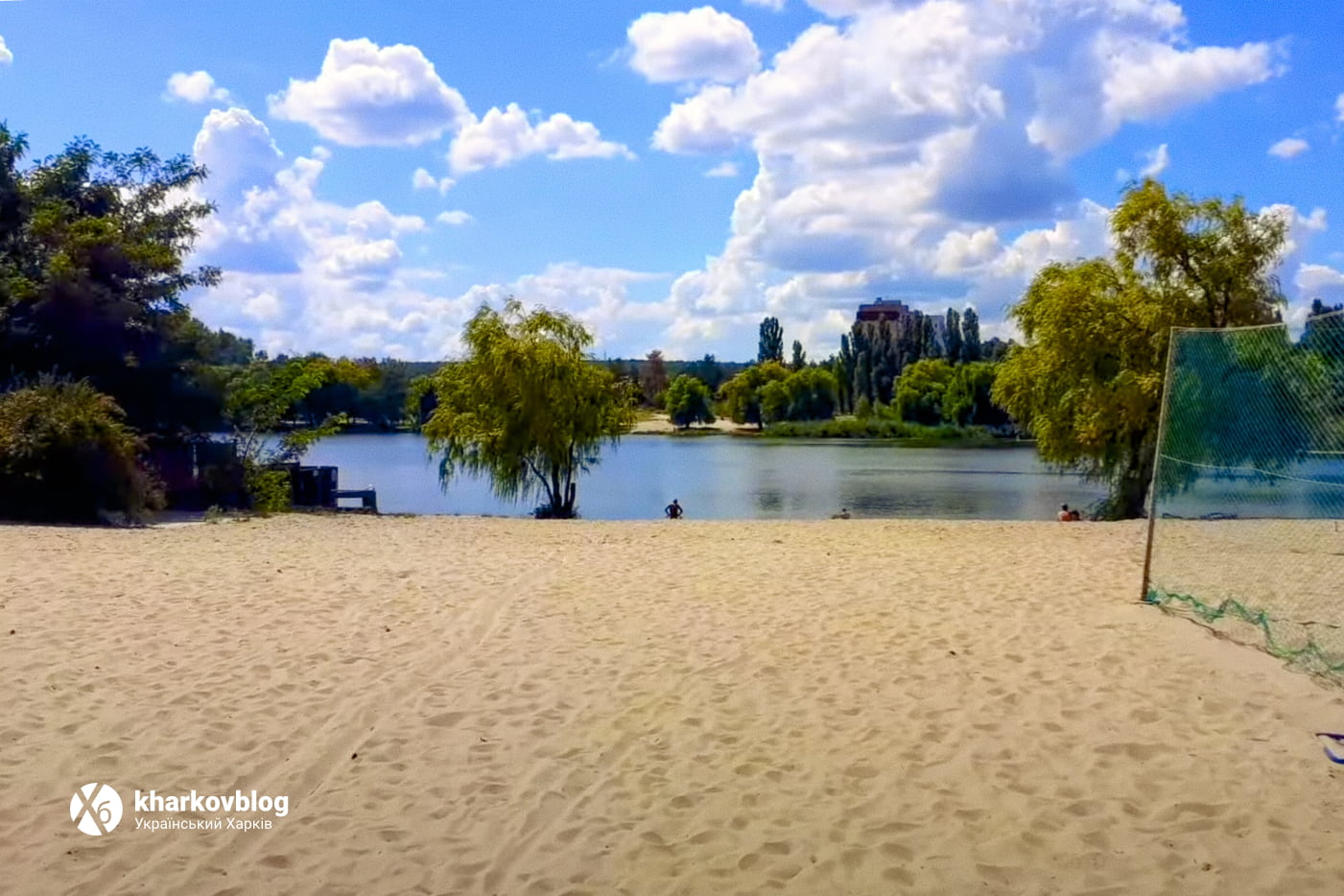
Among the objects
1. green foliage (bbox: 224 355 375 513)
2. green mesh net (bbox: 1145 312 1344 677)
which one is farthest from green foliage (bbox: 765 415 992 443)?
green mesh net (bbox: 1145 312 1344 677)

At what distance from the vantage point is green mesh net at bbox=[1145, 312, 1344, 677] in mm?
8133

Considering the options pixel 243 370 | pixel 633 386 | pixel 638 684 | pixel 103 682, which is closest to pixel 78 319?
pixel 243 370

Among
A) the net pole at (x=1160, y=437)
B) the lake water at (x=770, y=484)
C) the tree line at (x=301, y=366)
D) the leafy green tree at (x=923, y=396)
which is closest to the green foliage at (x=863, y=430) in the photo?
the leafy green tree at (x=923, y=396)

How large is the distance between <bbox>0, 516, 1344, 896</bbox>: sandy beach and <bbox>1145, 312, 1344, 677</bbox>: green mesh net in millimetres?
526

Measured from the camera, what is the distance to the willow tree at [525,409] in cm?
2489

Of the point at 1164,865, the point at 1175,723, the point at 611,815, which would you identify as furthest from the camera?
the point at 1175,723

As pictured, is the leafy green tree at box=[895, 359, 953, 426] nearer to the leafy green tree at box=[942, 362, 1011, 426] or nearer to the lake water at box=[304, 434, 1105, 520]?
the leafy green tree at box=[942, 362, 1011, 426]

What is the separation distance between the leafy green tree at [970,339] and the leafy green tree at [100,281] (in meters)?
75.8

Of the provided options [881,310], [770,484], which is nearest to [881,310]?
[881,310]

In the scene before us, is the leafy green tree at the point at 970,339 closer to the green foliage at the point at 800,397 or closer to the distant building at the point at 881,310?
the green foliage at the point at 800,397

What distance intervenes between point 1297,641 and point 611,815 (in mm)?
5446

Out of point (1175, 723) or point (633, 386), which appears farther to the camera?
point (633, 386)

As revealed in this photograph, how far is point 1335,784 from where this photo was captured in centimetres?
528

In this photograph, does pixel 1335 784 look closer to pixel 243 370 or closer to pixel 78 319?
pixel 78 319
